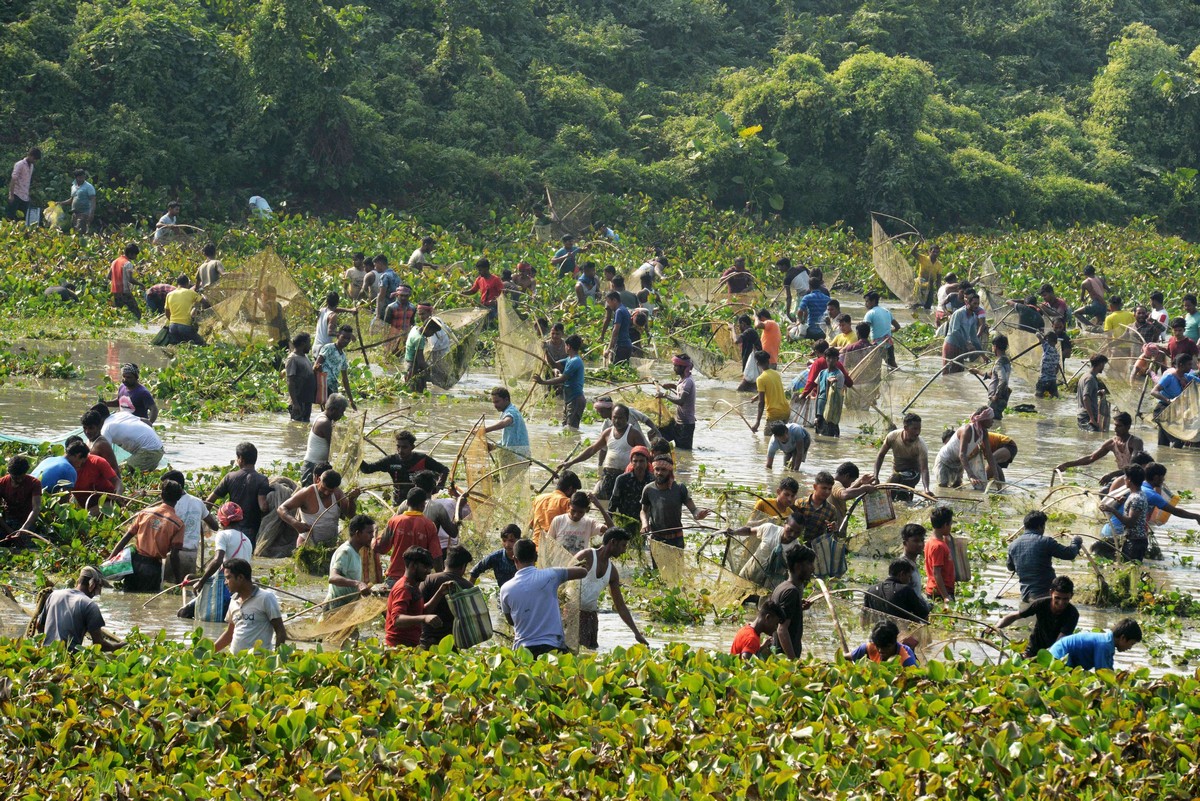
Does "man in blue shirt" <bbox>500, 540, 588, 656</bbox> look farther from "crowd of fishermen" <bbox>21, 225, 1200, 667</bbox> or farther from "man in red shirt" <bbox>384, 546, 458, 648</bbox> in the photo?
"man in red shirt" <bbox>384, 546, 458, 648</bbox>

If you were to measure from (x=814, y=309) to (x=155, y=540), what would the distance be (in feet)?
41.7

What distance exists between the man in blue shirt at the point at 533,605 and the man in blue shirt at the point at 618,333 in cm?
1046

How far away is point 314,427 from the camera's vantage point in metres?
13.4

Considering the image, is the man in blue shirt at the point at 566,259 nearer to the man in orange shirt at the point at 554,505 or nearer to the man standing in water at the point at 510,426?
the man standing in water at the point at 510,426

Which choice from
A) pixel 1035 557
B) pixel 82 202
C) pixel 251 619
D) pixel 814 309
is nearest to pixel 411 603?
pixel 251 619

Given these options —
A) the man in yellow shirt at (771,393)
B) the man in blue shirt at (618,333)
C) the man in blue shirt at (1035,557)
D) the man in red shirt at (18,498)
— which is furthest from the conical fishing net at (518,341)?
the man in blue shirt at (1035,557)

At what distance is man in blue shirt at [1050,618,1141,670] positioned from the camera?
9508mm

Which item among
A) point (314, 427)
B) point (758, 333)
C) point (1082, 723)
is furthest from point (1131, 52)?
point (1082, 723)

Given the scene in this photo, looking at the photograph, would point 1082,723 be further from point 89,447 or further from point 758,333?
point 758,333

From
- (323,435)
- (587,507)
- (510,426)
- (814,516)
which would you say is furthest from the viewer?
(510,426)

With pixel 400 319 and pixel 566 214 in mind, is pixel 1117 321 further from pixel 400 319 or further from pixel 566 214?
pixel 566 214

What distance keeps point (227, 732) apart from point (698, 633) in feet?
14.0

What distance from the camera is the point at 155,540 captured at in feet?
37.5

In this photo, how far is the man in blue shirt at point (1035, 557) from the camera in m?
11.5
